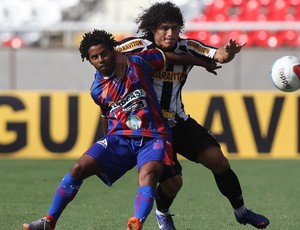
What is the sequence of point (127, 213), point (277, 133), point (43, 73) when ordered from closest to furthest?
point (127, 213) → point (277, 133) → point (43, 73)

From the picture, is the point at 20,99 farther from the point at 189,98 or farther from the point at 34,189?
the point at 34,189

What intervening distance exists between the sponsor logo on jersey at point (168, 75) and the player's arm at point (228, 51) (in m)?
0.32

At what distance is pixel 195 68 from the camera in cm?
1509

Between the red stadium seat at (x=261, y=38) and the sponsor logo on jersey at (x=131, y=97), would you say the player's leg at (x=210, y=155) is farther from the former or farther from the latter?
the red stadium seat at (x=261, y=38)

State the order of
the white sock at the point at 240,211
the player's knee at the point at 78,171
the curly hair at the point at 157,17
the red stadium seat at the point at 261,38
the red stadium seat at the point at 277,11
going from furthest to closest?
the red stadium seat at the point at 277,11 → the red stadium seat at the point at 261,38 → the white sock at the point at 240,211 → the curly hair at the point at 157,17 → the player's knee at the point at 78,171

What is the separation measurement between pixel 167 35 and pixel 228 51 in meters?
0.49

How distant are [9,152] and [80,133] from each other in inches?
47.9

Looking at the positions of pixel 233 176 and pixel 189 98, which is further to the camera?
pixel 189 98

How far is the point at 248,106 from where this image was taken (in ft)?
45.7

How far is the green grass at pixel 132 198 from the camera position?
24.3 feet

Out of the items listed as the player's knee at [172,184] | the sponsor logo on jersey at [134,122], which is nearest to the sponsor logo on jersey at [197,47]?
the sponsor logo on jersey at [134,122]

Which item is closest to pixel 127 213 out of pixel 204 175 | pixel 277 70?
pixel 277 70

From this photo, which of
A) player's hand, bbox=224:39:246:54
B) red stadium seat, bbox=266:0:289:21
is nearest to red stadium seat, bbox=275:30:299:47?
red stadium seat, bbox=266:0:289:21

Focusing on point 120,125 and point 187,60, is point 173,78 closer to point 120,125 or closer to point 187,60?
point 187,60
